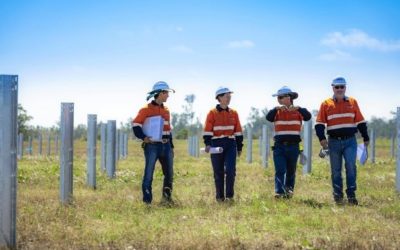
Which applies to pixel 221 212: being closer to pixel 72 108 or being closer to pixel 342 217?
pixel 342 217

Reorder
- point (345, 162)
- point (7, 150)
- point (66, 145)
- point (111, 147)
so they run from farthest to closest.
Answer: point (111, 147)
point (66, 145)
point (345, 162)
point (7, 150)

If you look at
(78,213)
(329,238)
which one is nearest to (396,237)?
(329,238)

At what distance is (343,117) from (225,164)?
211 cm

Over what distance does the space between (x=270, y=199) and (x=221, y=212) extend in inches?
66.2

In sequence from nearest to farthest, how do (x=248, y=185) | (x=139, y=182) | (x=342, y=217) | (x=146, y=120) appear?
(x=342, y=217)
(x=146, y=120)
(x=248, y=185)
(x=139, y=182)

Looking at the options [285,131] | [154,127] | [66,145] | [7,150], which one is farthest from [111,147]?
[7,150]

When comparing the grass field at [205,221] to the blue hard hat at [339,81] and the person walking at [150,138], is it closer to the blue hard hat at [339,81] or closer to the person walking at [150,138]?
the person walking at [150,138]

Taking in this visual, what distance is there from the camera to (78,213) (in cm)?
830

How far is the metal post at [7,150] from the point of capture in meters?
5.75

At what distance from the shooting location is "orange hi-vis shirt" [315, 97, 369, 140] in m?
9.46

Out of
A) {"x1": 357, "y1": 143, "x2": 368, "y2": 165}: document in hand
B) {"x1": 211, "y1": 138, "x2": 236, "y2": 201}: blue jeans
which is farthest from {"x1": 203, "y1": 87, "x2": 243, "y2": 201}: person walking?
{"x1": 357, "y1": 143, "x2": 368, "y2": 165}: document in hand

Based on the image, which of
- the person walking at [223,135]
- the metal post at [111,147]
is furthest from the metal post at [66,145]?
the metal post at [111,147]

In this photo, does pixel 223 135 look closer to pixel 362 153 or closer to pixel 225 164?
pixel 225 164

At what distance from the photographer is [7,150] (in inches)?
227
